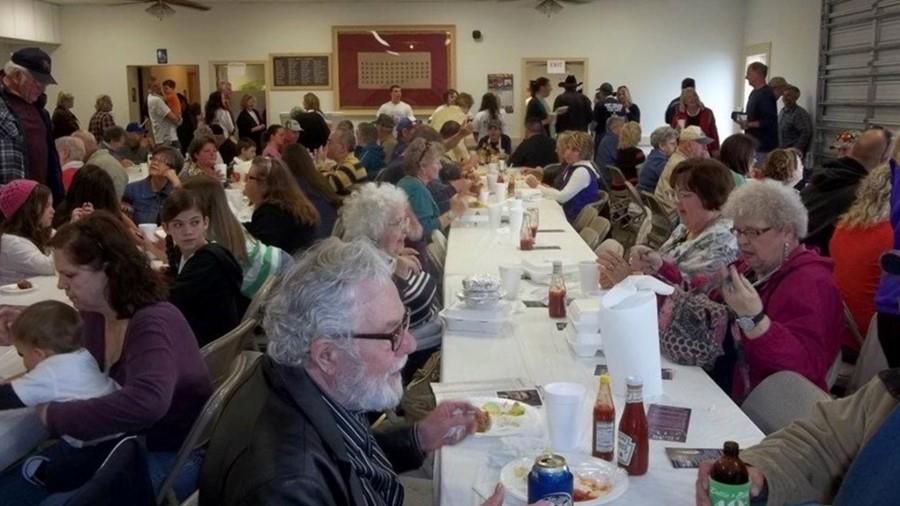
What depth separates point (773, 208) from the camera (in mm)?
2793

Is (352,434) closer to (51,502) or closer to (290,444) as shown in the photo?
(290,444)

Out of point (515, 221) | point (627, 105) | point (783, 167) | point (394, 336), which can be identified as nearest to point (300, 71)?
point (627, 105)

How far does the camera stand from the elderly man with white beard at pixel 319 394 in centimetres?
140

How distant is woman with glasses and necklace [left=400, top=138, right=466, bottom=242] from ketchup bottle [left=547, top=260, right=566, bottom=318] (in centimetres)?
204

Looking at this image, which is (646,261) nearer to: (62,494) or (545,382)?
(545,382)

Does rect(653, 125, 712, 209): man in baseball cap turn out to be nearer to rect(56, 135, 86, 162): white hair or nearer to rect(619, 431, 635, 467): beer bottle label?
rect(56, 135, 86, 162): white hair

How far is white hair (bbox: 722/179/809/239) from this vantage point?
279cm

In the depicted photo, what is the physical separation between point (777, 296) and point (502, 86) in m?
12.1

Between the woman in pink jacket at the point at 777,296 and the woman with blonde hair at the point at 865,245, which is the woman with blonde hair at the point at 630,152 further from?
the woman in pink jacket at the point at 777,296

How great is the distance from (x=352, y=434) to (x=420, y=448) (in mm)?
527

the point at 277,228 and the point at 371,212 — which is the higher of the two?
the point at 371,212

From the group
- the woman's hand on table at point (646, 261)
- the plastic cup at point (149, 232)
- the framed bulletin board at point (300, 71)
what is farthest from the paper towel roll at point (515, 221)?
the framed bulletin board at point (300, 71)

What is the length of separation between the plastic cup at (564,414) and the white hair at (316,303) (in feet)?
1.75

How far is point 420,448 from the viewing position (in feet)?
7.08
